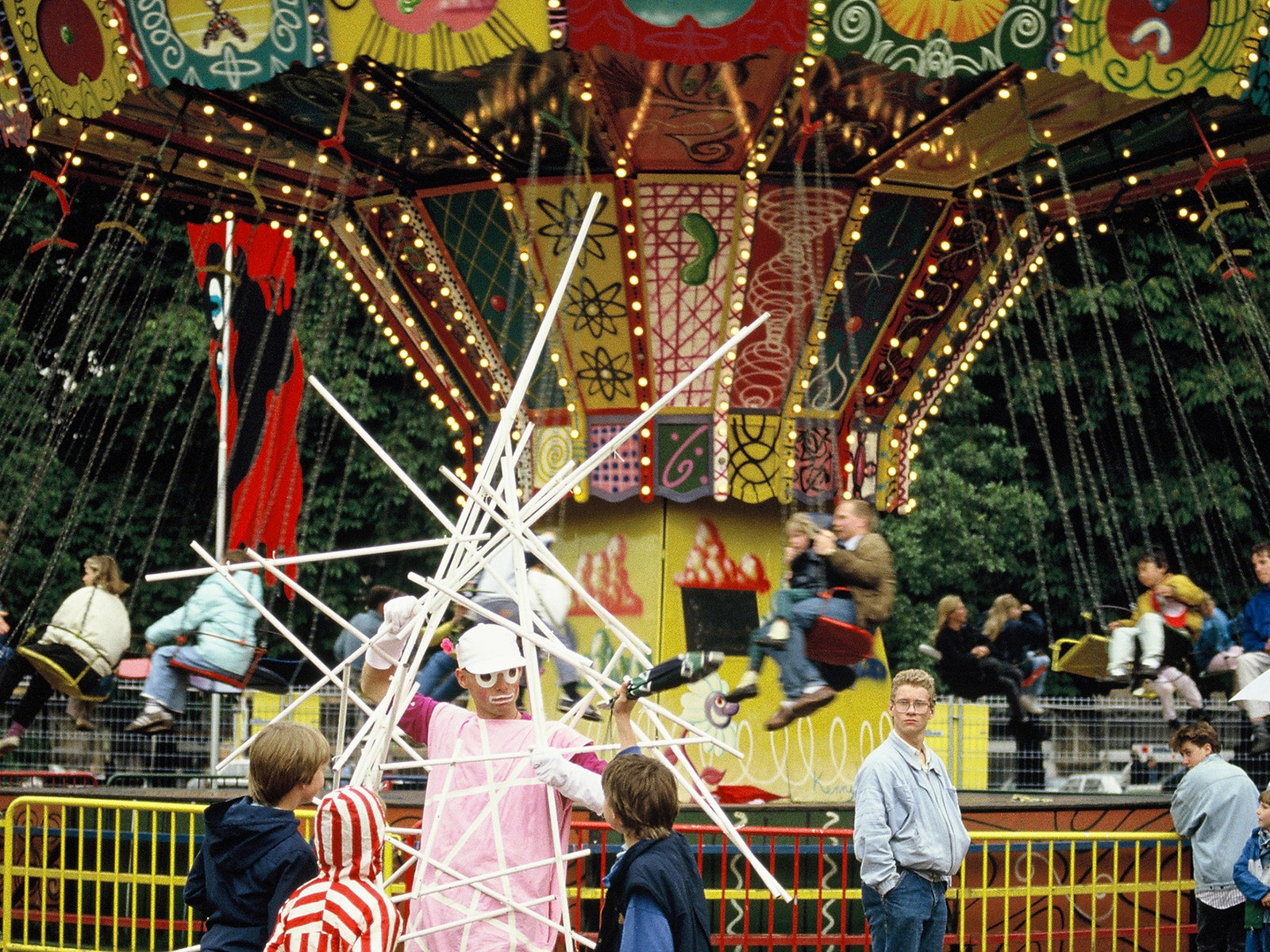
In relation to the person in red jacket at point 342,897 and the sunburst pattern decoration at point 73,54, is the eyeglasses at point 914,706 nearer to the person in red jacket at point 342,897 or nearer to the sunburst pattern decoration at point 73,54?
the person in red jacket at point 342,897

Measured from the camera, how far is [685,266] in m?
10.3

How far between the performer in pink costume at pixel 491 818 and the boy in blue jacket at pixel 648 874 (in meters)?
0.76

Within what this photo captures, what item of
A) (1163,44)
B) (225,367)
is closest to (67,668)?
(225,367)

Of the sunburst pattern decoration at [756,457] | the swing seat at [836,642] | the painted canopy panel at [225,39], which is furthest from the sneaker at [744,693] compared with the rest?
the painted canopy panel at [225,39]

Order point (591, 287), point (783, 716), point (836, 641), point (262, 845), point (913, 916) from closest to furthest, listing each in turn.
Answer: point (262, 845) → point (913, 916) → point (836, 641) → point (783, 716) → point (591, 287)

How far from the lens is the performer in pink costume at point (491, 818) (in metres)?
5.16

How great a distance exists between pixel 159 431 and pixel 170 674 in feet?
41.2

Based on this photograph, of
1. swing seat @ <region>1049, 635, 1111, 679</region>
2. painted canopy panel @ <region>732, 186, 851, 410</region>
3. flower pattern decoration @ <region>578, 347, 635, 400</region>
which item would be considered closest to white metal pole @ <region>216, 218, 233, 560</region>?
flower pattern decoration @ <region>578, 347, 635, 400</region>

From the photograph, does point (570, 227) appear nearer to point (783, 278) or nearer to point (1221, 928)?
point (783, 278)

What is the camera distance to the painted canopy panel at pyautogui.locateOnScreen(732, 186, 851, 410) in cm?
1027

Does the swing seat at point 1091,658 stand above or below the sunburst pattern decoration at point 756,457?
below

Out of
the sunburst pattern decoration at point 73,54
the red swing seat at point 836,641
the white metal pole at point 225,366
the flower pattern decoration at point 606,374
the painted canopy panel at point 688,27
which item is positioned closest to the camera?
the painted canopy panel at point 688,27

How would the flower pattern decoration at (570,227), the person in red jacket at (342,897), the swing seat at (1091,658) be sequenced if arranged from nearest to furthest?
the person in red jacket at (342,897), the flower pattern decoration at (570,227), the swing seat at (1091,658)

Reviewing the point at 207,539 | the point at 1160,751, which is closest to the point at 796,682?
the point at 1160,751
